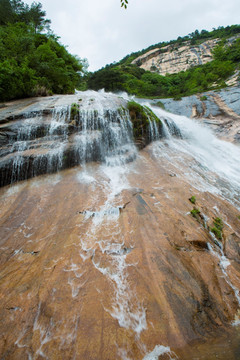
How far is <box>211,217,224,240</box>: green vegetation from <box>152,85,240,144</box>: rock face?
10.4m

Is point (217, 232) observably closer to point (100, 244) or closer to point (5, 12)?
point (100, 244)

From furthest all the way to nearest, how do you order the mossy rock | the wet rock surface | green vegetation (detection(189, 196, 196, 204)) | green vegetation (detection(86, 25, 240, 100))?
1. green vegetation (detection(86, 25, 240, 100))
2. the mossy rock
3. green vegetation (detection(189, 196, 196, 204))
4. the wet rock surface

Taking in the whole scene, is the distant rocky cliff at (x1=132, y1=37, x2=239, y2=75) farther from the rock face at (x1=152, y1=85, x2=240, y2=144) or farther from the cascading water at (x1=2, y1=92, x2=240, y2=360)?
the cascading water at (x1=2, y1=92, x2=240, y2=360)

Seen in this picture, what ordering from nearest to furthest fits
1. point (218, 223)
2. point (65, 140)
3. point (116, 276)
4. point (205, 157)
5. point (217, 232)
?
point (116, 276), point (217, 232), point (218, 223), point (65, 140), point (205, 157)

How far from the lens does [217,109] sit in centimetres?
1597

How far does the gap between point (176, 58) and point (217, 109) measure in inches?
1974

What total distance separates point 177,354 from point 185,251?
73.5 inches

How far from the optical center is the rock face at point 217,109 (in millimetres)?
13602

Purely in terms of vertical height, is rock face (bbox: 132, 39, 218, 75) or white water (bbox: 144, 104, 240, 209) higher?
rock face (bbox: 132, 39, 218, 75)

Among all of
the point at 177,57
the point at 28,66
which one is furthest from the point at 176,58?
Answer: the point at 28,66

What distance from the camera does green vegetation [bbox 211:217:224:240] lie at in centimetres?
451

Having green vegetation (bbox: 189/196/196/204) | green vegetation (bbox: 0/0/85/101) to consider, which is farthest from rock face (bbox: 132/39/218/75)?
green vegetation (bbox: 189/196/196/204)

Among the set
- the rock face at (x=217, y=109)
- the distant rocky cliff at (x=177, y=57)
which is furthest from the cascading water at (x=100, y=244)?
the distant rocky cliff at (x=177, y=57)

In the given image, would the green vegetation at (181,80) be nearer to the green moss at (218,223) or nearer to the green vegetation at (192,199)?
the green vegetation at (192,199)
